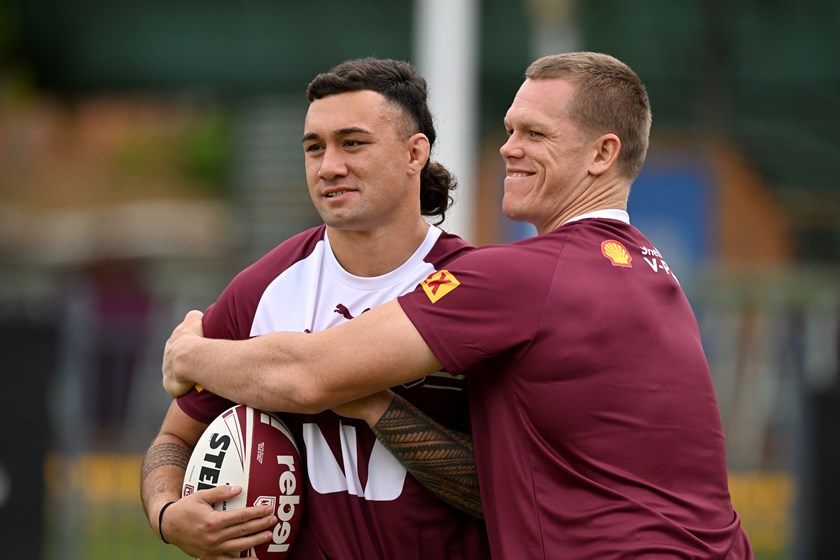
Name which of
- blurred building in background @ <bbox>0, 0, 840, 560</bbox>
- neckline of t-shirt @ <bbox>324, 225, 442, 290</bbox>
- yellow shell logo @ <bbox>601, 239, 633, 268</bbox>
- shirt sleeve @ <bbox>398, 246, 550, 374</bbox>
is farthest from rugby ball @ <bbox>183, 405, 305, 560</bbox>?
blurred building in background @ <bbox>0, 0, 840, 560</bbox>

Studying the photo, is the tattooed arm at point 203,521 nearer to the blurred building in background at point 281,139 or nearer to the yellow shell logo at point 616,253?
the yellow shell logo at point 616,253

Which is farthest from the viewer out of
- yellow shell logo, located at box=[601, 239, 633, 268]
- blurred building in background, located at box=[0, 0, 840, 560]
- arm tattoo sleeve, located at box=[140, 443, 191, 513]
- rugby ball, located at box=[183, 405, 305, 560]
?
blurred building in background, located at box=[0, 0, 840, 560]

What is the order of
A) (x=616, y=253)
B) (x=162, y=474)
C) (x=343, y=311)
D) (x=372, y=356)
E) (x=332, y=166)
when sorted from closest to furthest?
(x=372, y=356)
(x=616, y=253)
(x=332, y=166)
(x=343, y=311)
(x=162, y=474)

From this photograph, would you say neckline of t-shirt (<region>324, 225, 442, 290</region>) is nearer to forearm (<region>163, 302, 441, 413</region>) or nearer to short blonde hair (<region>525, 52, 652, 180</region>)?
forearm (<region>163, 302, 441, 413</region>)

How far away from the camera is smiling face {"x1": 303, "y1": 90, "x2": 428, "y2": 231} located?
444 cm

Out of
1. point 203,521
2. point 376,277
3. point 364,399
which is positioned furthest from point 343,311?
point 203,521

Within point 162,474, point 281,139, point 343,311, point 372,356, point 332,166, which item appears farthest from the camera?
point 281,139

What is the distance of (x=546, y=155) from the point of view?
14.5 ft

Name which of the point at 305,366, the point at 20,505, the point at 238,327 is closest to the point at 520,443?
the point at 305,366

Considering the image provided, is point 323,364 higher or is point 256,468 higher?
point 323,364

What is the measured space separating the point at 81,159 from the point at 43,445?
50.9ft

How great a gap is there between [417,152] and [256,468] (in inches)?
46.0

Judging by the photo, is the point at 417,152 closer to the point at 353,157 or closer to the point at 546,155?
the point at 353,157

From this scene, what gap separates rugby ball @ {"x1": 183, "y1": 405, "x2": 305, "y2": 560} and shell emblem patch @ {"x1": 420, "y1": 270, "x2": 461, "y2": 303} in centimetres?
71
